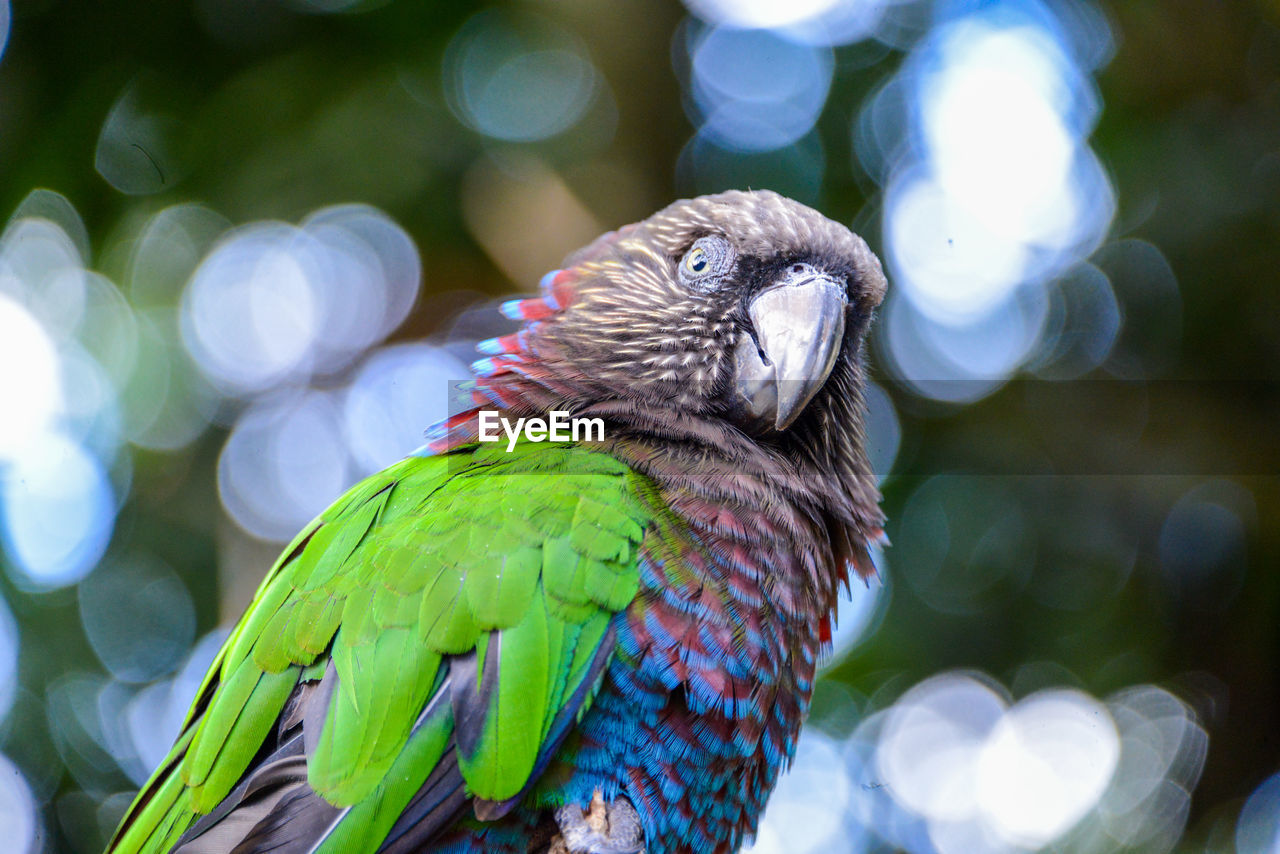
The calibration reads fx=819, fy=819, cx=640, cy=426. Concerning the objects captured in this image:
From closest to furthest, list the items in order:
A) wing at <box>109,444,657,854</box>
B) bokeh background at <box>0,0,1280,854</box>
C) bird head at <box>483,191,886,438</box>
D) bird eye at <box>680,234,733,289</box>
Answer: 1. wing at <box>109,444,657,854</box>
2. bird head at <box>483,191,886,438</box>
3. bird eye at <box>680,234,733,289</box>
4. bokeh background at <box>0,0,1280,854</box>

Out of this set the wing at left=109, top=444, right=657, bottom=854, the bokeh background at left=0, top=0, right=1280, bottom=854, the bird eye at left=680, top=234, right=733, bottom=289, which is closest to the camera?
the wing at left=109, top=444, right=657, bottom=854

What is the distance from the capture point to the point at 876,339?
5172 mm

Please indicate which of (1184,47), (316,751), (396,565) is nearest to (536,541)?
(396,565)

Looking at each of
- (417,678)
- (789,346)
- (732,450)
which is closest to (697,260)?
(789,346)

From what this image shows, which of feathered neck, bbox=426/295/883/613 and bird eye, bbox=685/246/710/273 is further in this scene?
bird eye, bbox=685/246/710/273

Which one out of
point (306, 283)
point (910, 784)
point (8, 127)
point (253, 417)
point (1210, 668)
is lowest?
point (910, 784)

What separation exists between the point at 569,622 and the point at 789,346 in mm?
1191

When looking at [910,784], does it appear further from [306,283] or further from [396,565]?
[306,283]

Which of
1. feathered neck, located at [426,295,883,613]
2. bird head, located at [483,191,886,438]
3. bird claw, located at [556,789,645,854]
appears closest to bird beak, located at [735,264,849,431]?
bird head, located at [483,191,886,438]

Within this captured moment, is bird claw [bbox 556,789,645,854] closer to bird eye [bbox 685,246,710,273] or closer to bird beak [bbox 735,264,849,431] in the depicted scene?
bird beak [bbox 735,264,849,431]

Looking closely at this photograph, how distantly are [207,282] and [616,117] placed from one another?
122 inches

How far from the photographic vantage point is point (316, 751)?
7.29 ft

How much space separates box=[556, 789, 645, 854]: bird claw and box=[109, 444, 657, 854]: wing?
194 millimetres

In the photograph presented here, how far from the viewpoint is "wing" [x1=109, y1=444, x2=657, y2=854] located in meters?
2.20
